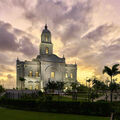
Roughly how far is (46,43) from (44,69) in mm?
14694

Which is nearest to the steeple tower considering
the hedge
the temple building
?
the temple building

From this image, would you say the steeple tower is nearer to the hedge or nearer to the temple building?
the temple building

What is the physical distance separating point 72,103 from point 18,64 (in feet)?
201

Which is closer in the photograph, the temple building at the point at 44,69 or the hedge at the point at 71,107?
the hedge at the point at 71,107

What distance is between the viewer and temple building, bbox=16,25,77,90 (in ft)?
252

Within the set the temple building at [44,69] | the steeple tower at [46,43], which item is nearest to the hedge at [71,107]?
the temple building at [44,69]

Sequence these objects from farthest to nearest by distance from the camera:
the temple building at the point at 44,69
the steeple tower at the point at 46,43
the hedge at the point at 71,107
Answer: the steeple tower at the point at 46,43 → the temple building at the point at 44,69 → the hedge at the point at 71,107

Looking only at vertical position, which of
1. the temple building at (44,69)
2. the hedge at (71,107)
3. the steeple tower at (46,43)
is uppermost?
the steeple tower at (46,43)

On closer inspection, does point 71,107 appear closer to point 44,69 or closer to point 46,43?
point 44,69

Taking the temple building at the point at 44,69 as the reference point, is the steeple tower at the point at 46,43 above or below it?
above

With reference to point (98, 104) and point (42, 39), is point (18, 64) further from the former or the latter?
point (98, 104)

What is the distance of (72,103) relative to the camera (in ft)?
68.5

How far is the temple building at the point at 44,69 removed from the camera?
7688cm

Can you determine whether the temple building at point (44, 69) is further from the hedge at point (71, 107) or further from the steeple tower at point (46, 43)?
the hedge at point (71, 107)
